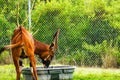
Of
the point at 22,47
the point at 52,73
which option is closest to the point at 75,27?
the point at 52,73

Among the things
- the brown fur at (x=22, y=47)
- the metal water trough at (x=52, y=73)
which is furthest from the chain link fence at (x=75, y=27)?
the brown fur at (x=22, y=47)

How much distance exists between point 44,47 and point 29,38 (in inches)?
31.7

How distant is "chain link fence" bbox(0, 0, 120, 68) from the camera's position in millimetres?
12750

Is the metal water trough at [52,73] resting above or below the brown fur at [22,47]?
below

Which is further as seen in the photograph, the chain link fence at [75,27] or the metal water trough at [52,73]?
the chain link fence at [75,27]

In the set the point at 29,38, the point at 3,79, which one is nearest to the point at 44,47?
the point at 29,38

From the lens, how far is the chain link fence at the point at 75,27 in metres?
12.8

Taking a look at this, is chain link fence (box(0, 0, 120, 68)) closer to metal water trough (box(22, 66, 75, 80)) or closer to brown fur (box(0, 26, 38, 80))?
metal water trough (box(22, 66, 75, 80))

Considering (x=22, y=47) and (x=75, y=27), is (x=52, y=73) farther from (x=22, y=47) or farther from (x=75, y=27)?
(x=75, y=27)

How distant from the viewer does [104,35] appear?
12.9m

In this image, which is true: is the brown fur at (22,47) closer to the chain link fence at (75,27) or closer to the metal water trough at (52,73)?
the metal water trough at (52,73)

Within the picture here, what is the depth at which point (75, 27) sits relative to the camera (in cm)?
1285

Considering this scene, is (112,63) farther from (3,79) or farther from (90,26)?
(3,79)

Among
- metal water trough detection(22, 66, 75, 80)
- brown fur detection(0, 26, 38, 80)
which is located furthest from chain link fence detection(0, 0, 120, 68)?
brown fur detection(0, 26, 38, 80)
